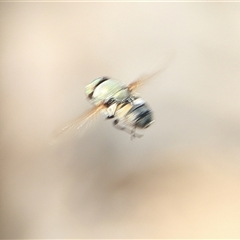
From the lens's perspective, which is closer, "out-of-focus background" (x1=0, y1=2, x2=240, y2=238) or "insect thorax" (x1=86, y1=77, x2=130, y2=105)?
"insect thorax" (x1=86, y1=77, x2=130, y2=105)

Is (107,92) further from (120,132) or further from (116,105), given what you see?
(120,132)

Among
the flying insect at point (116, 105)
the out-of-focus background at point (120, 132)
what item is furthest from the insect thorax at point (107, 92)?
the out-of-focus background at point (120, 132)

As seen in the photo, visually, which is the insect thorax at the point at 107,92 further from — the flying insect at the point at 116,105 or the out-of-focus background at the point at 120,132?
the out-of-focus background at the point at 120,132

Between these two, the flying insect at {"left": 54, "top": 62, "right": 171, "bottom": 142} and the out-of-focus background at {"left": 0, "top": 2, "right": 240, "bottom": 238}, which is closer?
the flying insect at {"left": 54, "top": 62, "right": 171, "bottom": 142}

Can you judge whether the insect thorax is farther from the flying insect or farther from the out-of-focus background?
the out-of-focus background

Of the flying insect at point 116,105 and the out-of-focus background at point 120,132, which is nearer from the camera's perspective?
the flying insect at point 116,105

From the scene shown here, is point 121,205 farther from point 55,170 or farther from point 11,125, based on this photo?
point 11,125

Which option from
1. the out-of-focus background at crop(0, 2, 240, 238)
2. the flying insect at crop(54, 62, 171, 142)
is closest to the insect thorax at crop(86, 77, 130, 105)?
the flying insect at crop(54, 62, 171, 142)

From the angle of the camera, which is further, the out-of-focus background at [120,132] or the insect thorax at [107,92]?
the out-of-focus background at [120,132]

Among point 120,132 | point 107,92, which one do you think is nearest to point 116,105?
point 107,92
